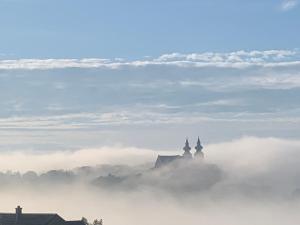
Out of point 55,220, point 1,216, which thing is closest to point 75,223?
point 55,220

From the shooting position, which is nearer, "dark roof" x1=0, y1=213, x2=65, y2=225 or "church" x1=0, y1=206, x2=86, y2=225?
"dark roof" x1=0, y1=213, x2=65, y2=225

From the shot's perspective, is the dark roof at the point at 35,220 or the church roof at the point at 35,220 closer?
the dark roof at the point at 35,220

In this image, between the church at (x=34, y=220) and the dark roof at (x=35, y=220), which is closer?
the dark roof at (x=35, y=220)

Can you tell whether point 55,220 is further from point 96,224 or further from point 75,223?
point 96,224

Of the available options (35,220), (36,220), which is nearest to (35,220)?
(35,220)

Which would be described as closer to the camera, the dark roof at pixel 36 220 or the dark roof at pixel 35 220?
the dark roof at pixel 35 220

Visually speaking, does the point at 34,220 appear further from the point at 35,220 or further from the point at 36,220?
the point at 36,220

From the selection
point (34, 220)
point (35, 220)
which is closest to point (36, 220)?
point (35, 220)

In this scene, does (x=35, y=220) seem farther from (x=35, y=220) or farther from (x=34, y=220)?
(x=34, y=220)

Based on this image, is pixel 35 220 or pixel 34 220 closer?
pixel 35 220

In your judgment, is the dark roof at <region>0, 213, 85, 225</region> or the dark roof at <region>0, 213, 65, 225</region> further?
the dark roof at <region>0, 213, 85, 225</region>

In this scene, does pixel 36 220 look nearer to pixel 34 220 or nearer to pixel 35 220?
pixel 35 220

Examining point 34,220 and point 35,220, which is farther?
point 34,220

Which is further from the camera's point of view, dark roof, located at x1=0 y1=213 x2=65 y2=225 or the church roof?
the church roof
